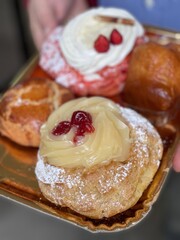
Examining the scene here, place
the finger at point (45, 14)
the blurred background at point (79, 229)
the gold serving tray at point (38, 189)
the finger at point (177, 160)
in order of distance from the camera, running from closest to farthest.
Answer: the gold serving tray at point (38, 189), the finger at point (177, 160), the blurred background at point (79, 229), the finger at point (45, 14)

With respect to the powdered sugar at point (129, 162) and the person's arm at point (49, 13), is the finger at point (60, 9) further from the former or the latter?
the powdered sugar at point (129, 162)

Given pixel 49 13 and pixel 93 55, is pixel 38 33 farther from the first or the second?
pixel 93 55

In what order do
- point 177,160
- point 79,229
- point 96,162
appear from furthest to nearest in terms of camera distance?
point 79,229 < point 177,160 < point 96,162

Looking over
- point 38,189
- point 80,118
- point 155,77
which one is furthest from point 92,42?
point 38,189

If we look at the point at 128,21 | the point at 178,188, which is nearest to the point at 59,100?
the point at 128,21

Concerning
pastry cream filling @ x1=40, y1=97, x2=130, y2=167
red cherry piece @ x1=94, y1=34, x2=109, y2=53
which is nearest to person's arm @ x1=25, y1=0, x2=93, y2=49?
red cherry piece @ x1=94, y1=34, x2=109, y2=53

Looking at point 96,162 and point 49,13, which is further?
point 49,13

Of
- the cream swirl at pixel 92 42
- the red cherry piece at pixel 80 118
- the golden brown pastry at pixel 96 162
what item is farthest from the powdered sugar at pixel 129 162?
the cream swirl at pixel 92 42

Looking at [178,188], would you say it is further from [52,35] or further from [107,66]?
[52,35]
